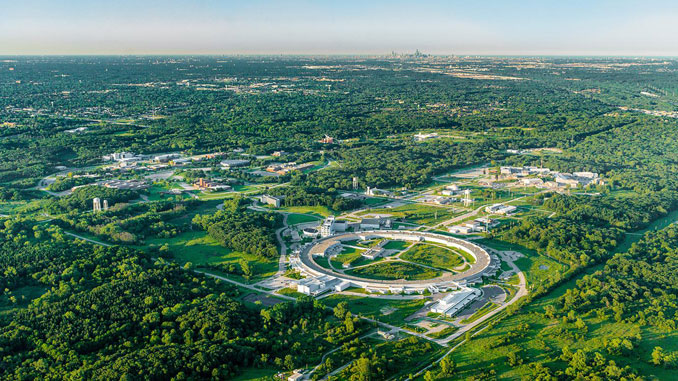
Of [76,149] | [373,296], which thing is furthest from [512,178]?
[76,149]

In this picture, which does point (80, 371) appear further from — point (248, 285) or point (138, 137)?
point (138, 137)

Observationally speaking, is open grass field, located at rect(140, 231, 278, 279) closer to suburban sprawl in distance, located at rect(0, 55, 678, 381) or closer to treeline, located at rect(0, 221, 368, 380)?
suburban sprawl in distance, located at rect(0, 55, 678, 381)

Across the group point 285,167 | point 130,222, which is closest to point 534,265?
point 130,222

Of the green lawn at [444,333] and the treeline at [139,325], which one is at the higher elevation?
the treeline at [139,325]

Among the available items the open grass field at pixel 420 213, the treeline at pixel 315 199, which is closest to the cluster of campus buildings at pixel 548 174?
the open grass field at pixel 420 213

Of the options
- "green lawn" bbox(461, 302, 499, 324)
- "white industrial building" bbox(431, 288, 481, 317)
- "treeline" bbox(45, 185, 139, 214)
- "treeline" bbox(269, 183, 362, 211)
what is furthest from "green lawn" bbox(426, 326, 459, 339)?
"treeline" bbox(45, 185, 139, 214)

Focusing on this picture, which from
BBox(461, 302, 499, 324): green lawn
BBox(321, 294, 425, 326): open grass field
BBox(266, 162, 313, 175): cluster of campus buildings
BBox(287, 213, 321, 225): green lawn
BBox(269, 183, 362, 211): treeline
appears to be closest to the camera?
BBox(461, 302, 499, 324): green lawn

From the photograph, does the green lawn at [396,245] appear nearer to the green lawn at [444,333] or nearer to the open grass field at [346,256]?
the open grass field at [346,256]
